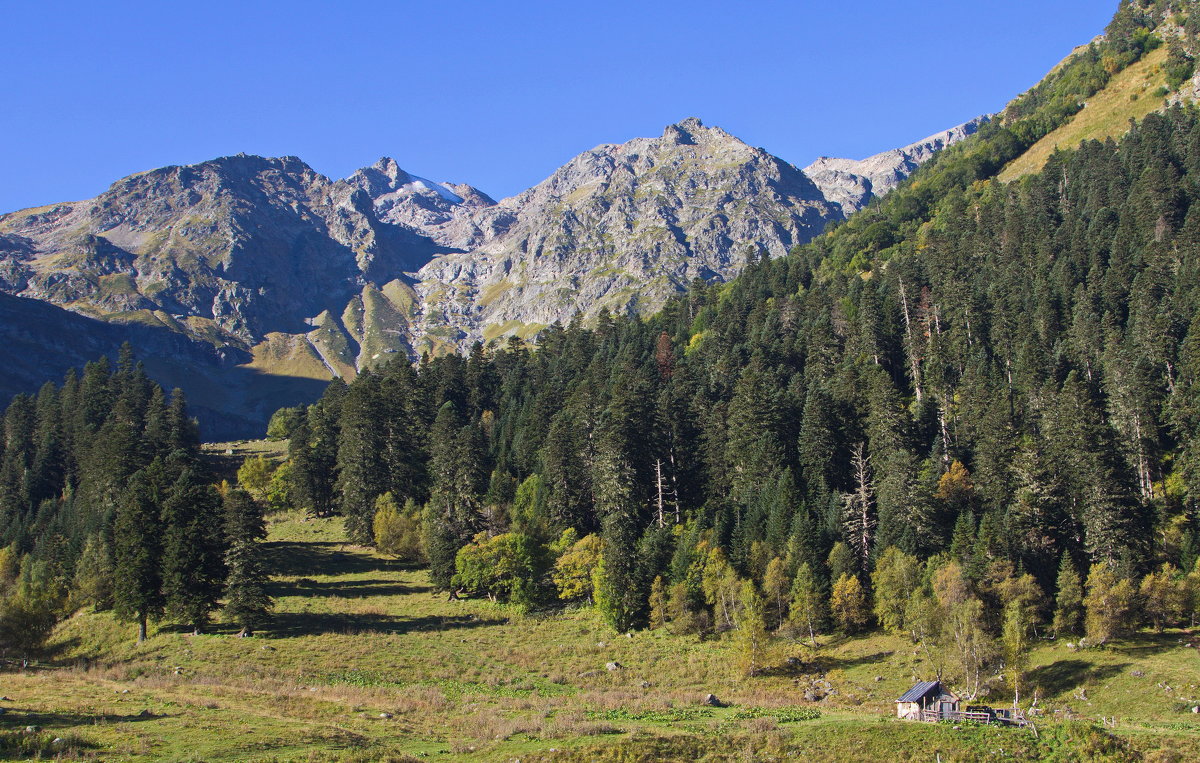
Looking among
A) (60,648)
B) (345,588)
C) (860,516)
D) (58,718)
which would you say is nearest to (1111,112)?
(860,516)

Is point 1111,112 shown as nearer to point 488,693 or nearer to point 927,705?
point 927,705

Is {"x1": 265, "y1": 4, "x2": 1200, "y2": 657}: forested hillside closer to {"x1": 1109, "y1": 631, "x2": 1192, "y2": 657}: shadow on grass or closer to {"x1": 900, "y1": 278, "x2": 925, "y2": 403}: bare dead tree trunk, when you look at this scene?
{"x1": 900, "y1": 278, "x2": 925, "y2": 403}: bare dead tree trunk

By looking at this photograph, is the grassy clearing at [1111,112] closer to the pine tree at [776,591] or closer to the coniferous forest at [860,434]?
the coniferous forest at [860,434]

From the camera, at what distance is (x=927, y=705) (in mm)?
44062

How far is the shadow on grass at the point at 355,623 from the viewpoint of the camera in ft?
211

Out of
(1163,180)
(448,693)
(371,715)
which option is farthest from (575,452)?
(1163,180)

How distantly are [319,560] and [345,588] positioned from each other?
990 cm

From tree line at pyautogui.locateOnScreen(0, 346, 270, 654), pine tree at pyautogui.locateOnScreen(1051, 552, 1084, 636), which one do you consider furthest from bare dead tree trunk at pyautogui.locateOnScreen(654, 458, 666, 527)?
tree line at pyautogui.locateOnScreen(0, 346, 270, 654)

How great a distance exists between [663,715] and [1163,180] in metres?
108

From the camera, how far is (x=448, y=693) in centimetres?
5003

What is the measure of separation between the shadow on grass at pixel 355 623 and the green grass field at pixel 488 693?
0.86 feet

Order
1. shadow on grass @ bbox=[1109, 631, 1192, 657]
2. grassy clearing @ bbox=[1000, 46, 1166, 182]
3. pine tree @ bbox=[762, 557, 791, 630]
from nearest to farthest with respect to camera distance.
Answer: shadow on grass @ bbox=[1109, 631, 1192, 657] → pine tree @ bbox=[762, 557, 791, 630] → grassy clearing @ bbox=[1000, 46, 1166, 182]

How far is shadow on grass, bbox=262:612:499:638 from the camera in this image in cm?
6431

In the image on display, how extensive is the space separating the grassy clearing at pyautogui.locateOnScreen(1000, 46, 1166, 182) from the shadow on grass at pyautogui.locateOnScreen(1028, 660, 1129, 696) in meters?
126
